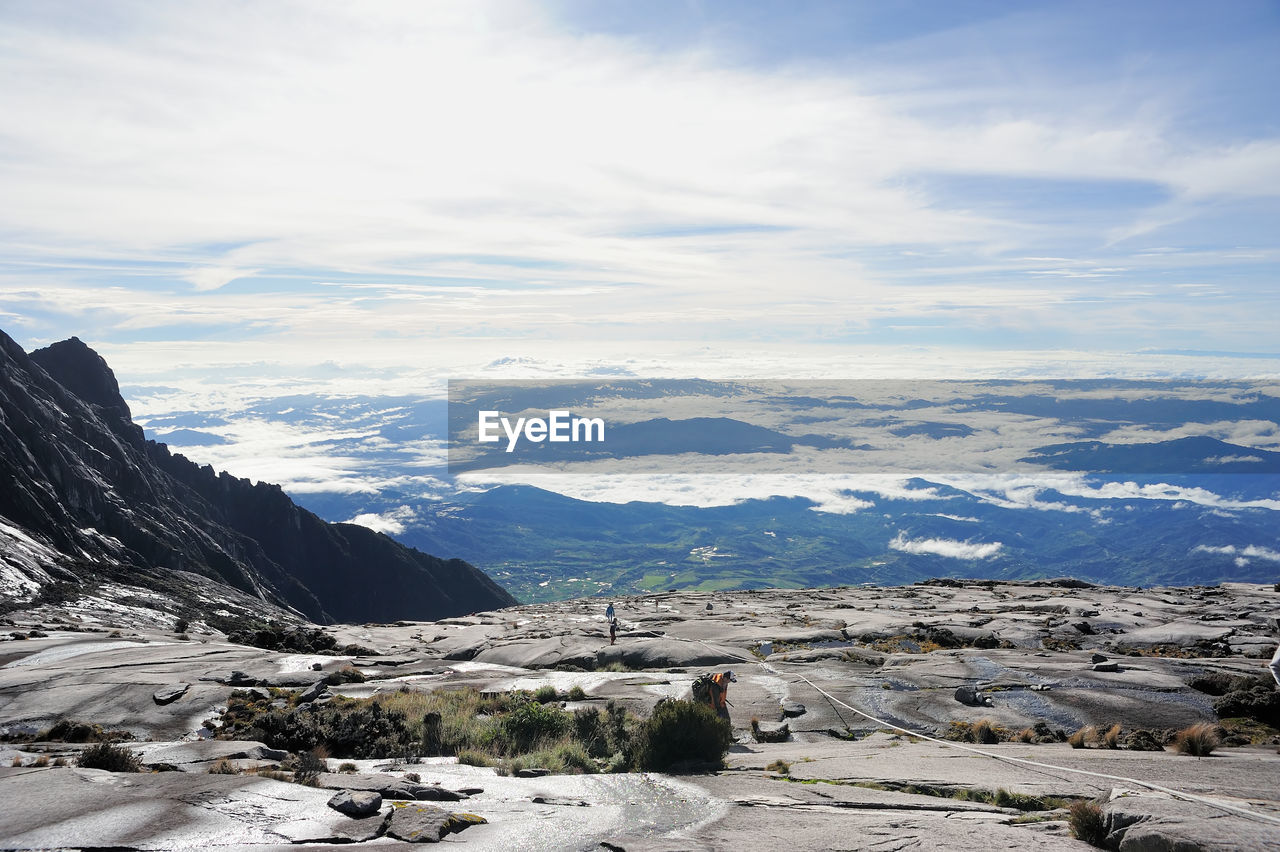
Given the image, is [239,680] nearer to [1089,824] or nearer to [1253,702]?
[1089,824]

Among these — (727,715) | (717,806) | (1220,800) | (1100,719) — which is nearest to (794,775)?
(717,806)

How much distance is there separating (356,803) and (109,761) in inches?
240

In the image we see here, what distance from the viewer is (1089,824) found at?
9867 mm

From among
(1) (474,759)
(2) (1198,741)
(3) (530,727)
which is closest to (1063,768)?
(2) (1198,741)

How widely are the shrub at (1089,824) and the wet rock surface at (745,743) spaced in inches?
7.9

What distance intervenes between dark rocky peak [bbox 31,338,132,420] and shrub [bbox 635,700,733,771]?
443 ft

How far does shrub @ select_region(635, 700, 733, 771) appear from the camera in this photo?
1677cm

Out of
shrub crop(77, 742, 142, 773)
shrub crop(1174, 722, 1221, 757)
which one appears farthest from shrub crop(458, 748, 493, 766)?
shrub crop(1174, 722, 1221, 757)

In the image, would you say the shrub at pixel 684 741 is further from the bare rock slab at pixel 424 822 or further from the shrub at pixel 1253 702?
the shrub at pixel 1253 702

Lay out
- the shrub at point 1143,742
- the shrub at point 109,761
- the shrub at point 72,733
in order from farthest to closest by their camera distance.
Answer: the shrub at point 72,733
the shrub at point 1143,742
the shrub at point 109,761

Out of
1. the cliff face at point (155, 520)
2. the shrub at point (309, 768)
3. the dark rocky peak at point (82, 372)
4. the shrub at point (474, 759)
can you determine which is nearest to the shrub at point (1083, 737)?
the shrub at point (474, 759)

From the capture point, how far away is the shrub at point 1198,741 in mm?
15117

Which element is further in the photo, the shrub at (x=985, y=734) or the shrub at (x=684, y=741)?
the shrub at (x=985, y=734)

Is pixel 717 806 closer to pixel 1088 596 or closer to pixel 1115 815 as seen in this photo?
pixel 1115 815
